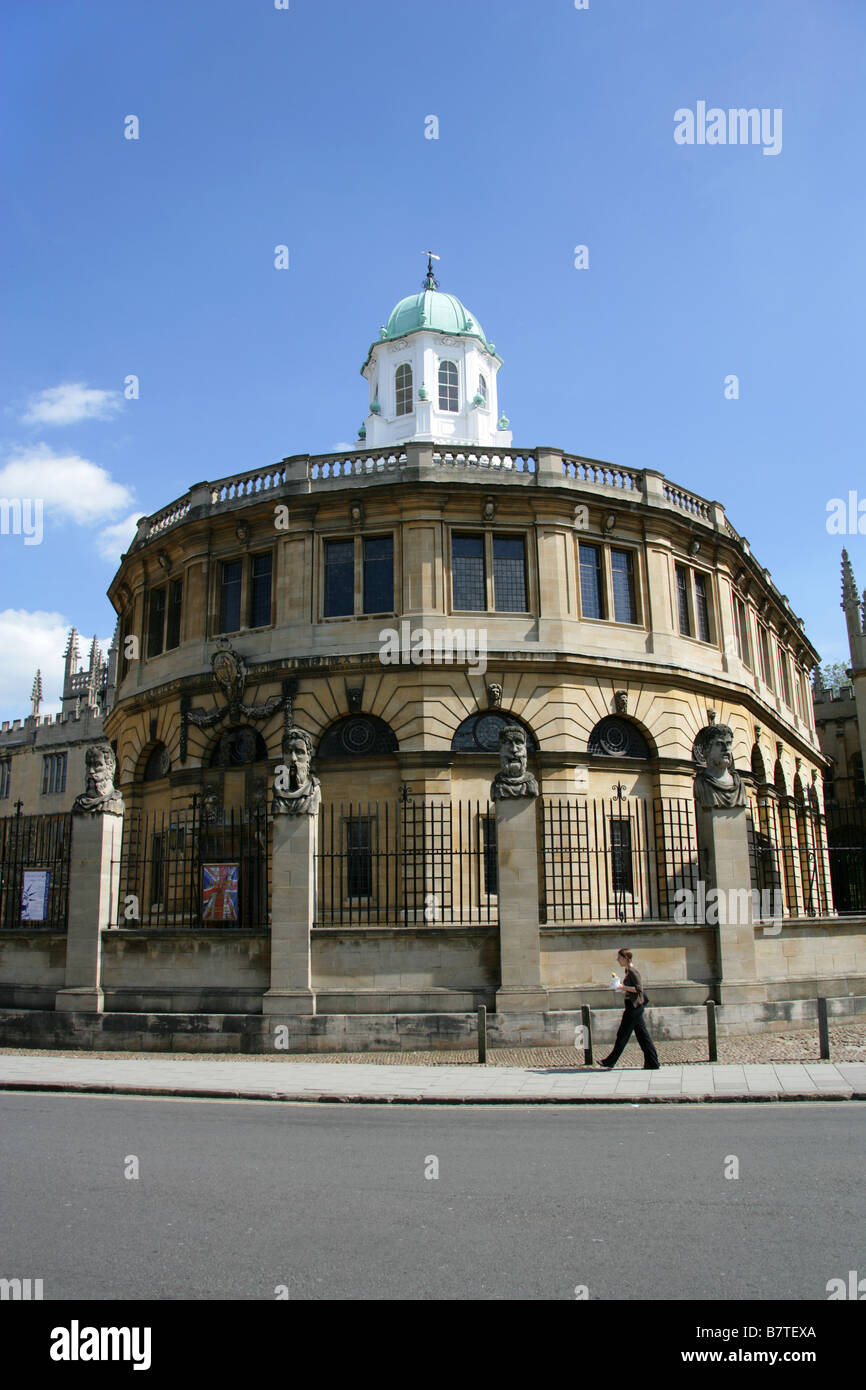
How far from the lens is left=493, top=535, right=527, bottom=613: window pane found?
28172 mm

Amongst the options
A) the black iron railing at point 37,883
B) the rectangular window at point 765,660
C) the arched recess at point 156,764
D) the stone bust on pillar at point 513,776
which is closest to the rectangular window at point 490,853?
the stone bust on pillar at point 513,776

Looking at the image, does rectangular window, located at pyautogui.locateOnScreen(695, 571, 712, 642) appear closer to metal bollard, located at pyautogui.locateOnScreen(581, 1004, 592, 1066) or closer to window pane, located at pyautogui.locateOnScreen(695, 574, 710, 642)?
window pane, located at pyautogui.locateOnScreen(695, 574, 710, 642)

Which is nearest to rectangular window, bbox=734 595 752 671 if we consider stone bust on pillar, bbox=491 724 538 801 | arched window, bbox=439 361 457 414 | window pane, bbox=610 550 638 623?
window pane, bbox=610 550 638 623

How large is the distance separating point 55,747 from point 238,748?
156 feet

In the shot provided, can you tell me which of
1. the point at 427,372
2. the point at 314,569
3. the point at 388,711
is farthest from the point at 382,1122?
the point at 427,372

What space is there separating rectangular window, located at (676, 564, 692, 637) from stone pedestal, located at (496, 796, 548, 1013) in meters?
14.9

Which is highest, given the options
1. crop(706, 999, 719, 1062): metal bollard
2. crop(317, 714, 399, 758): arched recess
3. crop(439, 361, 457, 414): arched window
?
crop(439, 361, 457, 414): arched window

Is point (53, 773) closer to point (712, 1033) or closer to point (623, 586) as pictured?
point (623, 586)

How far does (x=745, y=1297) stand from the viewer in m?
5.74

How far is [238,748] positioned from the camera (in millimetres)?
28719

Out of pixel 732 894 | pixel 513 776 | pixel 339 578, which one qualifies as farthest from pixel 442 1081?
pixel 339 578

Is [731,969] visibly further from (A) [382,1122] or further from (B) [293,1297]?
Result: (B) [293,1297]

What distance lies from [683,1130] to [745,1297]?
548 centimetres

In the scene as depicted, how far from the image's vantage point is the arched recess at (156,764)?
3064 cm
